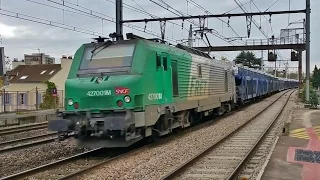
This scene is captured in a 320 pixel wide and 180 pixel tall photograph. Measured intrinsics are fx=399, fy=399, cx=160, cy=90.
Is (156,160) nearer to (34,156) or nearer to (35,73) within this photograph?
(34,156)

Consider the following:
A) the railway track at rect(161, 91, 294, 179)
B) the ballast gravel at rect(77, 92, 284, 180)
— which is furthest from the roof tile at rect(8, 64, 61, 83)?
the railway track at rect(161, 91, 294, 179)

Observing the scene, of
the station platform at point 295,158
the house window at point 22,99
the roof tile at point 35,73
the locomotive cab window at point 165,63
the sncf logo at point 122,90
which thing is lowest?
the station platform at point 295,158

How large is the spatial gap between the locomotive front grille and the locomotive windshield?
102 centimetres

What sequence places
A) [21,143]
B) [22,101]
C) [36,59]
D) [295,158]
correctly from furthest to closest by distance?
[36,59]
[22,101]
[21,143]
[295,158]

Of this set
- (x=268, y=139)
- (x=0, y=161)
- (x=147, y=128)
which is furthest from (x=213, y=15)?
(x=0, y=161)

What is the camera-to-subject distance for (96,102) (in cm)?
1041

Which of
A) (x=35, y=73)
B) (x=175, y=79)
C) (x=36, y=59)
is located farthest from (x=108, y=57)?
(x=36, y=59)

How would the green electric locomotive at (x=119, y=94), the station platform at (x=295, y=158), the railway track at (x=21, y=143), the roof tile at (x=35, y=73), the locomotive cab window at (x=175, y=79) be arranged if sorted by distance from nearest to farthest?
the station platform at (x=295, y=158), the green electric locomotive at (x=119, y=94), the railway track at (x=21, y=143), the locomotive cab window at (x=175, y=79), the roof tile at (x=35, y=73)

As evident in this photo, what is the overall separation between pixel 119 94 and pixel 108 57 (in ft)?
4.61

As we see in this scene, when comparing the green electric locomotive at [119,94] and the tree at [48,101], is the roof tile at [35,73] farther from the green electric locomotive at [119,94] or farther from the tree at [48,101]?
the green electric locomotive at [119,94]

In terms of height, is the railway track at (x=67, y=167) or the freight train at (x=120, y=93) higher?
the freight train at (x=120, y=93)

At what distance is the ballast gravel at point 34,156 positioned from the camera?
973 centimetres

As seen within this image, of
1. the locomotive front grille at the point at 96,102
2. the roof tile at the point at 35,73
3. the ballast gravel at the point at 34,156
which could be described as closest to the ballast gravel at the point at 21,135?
the ballast gravel at the point at 34,156

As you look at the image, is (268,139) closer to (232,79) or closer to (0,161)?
(0,161)
